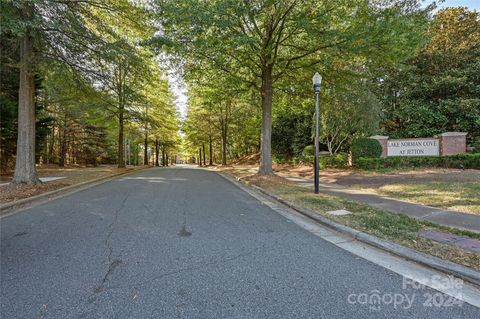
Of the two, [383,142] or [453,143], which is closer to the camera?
[453,143]

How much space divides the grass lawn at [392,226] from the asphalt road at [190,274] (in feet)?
2.88

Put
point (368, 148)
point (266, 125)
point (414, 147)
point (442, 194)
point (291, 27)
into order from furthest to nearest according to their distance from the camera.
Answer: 1. point (368, 148)
2. point (414, 147)
3. point (266, 125)
4. point (291, 27)
5. point (442, 194)

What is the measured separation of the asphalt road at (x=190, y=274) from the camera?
7.20 feet

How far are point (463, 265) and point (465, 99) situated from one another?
1871 cm

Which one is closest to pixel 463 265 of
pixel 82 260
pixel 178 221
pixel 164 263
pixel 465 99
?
pixel 164 263

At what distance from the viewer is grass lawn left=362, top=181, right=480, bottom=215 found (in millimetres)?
5864

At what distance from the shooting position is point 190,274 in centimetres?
278

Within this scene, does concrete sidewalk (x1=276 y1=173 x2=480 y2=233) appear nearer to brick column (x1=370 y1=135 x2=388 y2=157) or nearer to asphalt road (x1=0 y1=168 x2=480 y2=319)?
asphalt road (x1=0 y1=168 x2=480 y2=319)

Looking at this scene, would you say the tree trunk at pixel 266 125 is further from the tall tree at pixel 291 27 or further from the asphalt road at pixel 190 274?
the asphalt road at pixel 190 274

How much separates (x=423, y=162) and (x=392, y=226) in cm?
1107

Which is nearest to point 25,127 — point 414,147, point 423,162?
point 423,162

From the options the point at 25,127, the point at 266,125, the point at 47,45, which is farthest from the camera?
the point at 266,125

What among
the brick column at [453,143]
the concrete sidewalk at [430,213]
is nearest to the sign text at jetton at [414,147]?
the brick column at [453,143]

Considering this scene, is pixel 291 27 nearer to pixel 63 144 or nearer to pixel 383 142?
pixel 383 142
